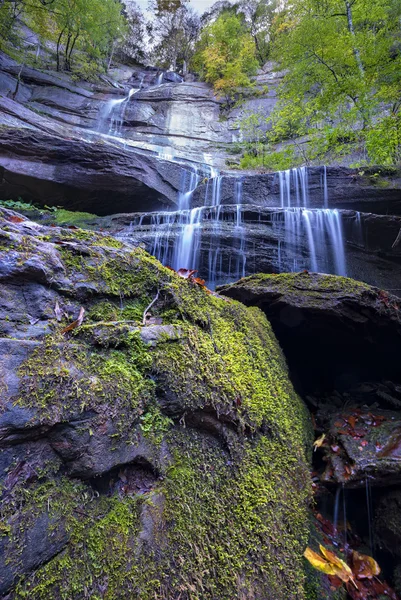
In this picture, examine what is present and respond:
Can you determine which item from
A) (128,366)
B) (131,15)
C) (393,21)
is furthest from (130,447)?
(131,15)

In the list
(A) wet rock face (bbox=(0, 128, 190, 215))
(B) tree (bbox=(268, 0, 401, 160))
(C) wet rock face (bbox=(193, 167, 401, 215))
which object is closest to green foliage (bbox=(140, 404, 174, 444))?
(C) wet rock face (bbox=(193, 167, 401, 215))

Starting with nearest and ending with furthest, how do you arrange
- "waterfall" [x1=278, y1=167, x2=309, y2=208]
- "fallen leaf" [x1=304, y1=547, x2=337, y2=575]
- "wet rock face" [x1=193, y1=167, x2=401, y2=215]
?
"fallen leaf" [x1=304, y1=547, x2=337, y2=575], "wet rock face" [x1=193, y1=167, x2=401, y2=215], "waterfall" [x1=278, y1=167, x2=309, y2=208]

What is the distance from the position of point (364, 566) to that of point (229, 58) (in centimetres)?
3001

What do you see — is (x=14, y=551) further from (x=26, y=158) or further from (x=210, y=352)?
(x=26, y=158)

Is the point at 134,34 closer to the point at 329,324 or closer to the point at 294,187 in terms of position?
the point at 294,187

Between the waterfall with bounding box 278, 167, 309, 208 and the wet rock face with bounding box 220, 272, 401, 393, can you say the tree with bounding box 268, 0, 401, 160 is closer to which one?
the waterfall with bounding box 278, 167, 309, 208

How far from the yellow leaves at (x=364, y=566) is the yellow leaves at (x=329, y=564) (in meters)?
0.23

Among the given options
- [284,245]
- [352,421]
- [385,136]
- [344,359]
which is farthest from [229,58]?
[352,421]

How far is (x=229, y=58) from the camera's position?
2352 centimetres

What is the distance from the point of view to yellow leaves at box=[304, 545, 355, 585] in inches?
79.3

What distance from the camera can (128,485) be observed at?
1.36 metres

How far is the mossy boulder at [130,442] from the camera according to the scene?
1.11 m

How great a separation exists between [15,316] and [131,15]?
4264cm

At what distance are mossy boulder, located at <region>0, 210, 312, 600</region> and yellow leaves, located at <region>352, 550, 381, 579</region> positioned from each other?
709mm
